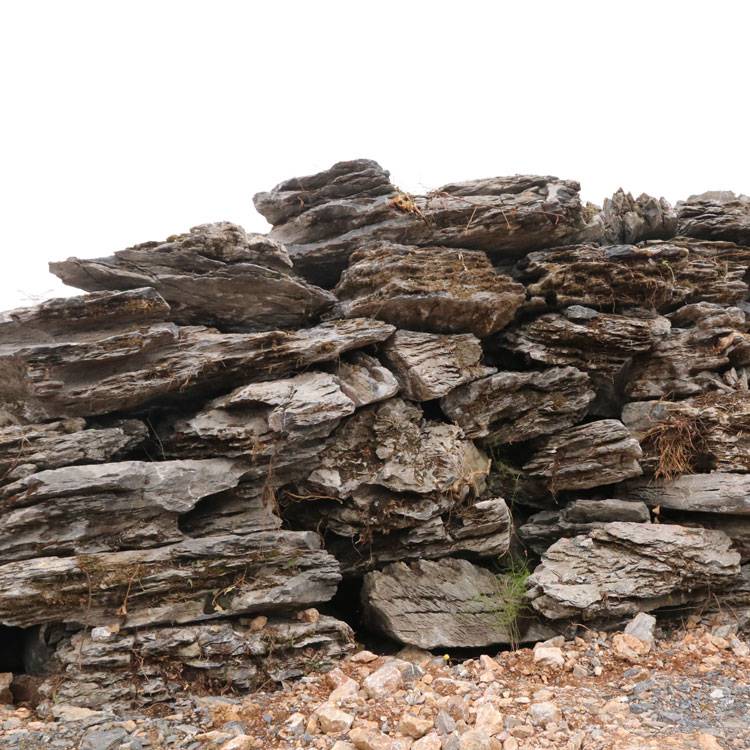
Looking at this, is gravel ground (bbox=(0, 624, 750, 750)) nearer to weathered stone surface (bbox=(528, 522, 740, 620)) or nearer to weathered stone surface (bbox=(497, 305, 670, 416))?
weathered stone surface (bbox=(528, 522, 740, 620))

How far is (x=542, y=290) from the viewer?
11.8 m

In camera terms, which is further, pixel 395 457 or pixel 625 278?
pixel 625 278

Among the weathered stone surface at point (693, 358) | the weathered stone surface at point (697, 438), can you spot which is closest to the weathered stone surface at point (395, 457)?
the weathered stone surface at point (697, 438)

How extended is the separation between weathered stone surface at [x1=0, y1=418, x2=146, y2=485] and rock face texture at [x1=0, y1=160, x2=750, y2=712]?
1.7 inches

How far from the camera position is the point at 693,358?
1216 centimetres

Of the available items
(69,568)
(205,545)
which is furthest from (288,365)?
(69,568)

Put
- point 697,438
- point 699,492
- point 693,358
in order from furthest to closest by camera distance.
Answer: point 693,358 → point 697,438 → point 699,492

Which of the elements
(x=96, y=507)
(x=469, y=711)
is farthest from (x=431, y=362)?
(x=96, y=507)

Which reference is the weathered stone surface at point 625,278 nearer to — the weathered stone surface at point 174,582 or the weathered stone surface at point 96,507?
the weathered stone surface at point 174,582

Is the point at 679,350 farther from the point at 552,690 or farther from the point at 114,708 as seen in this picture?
the point at 114,708

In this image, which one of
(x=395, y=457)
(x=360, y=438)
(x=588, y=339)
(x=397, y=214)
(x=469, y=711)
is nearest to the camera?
(x=469, y=711)

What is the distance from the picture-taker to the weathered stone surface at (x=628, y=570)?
29.3 ft

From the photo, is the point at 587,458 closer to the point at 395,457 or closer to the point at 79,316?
the point at 395,457

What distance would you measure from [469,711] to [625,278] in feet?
30.9
